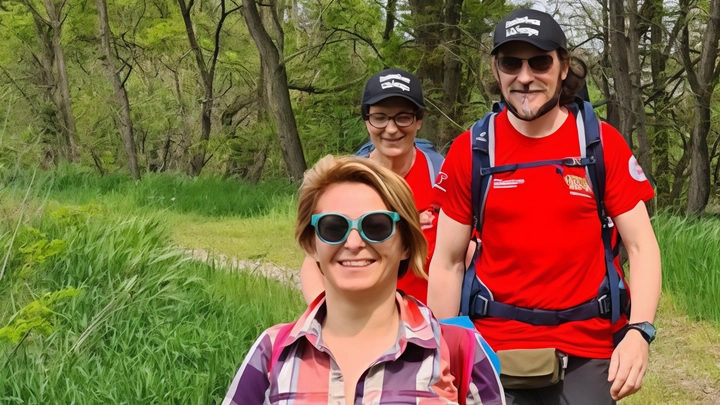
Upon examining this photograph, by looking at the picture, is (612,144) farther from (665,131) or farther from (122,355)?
(665,131)

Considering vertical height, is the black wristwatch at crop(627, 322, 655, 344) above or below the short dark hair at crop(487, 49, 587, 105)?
below

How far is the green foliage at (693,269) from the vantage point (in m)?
5.86

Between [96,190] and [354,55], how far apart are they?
5568 mm

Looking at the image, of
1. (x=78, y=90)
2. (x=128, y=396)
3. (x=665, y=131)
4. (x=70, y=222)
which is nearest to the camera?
(x=128, y=396)

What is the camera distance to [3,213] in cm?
552

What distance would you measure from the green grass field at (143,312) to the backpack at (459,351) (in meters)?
1.95

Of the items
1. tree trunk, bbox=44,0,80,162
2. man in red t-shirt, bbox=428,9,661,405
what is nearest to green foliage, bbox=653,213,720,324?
man in red t-shirt, bbox=428,9,661,405

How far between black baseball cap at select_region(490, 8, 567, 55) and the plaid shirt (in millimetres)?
861

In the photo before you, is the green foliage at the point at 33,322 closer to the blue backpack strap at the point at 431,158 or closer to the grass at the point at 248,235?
the blue backpack strap at the point at 431,158

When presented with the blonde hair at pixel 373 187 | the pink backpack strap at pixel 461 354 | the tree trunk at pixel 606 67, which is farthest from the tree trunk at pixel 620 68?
the pink backpack strap at pixel 461 354

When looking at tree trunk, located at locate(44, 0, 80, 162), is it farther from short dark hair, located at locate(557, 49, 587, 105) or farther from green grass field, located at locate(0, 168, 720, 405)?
short dark hair, located at locate(557, 49, 587, 105)

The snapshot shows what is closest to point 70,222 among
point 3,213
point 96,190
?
point 3,213

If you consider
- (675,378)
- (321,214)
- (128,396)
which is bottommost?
(675,378)

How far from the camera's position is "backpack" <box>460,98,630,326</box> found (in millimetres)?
2141
